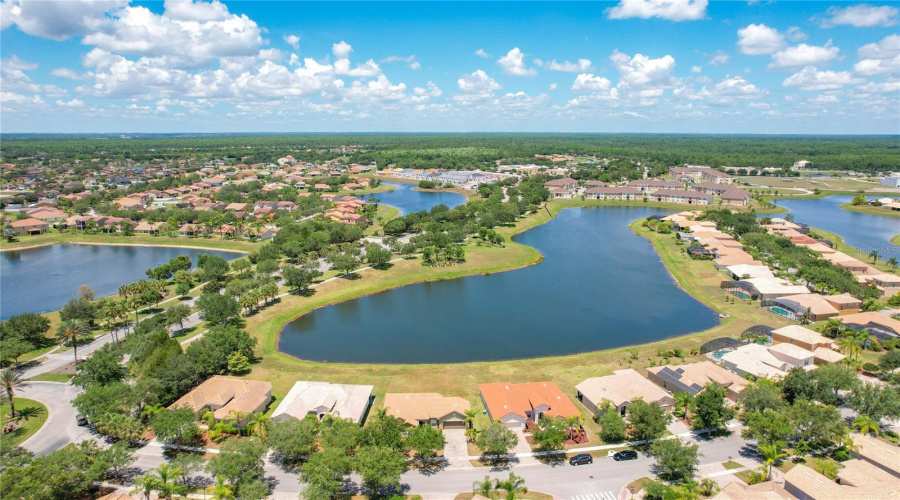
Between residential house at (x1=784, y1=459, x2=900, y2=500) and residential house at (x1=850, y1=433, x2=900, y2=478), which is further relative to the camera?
residential house at (x1=850, y1=433, x2=900, y2=478)

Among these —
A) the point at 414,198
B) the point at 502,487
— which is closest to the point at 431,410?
the point at 502,487

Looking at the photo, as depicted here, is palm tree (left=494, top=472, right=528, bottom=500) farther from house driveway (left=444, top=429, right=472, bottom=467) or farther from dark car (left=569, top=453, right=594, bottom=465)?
dark car (left=569, top=453, right=594, bottom=465)

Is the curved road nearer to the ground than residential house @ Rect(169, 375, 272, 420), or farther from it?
nearer to the ground

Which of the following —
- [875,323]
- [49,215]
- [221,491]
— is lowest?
[221,491]

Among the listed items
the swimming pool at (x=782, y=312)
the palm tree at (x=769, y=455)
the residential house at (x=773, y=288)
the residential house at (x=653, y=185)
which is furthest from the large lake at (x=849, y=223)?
the palm tree at (x=769, y=455)

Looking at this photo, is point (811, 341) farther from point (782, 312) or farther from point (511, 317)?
point (511, 317)

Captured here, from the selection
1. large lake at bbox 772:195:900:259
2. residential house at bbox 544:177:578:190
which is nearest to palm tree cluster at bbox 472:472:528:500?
large lake at bbox 772:195:900:259
